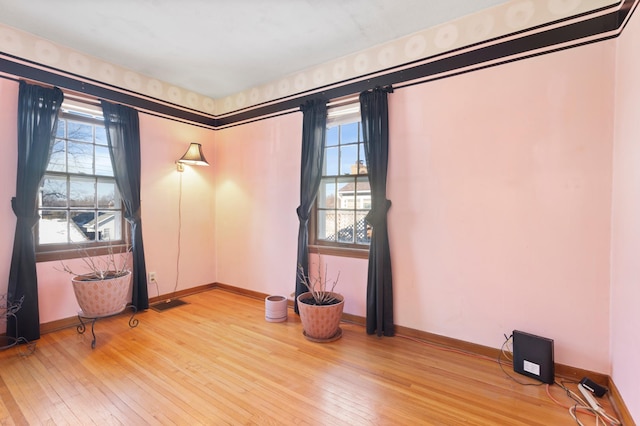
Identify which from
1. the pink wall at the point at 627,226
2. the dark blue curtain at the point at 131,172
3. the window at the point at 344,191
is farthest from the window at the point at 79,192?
the pink wall at the point at 627,226

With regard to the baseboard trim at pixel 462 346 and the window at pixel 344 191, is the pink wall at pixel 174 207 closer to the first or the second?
the baseboard trim at pixel 462 346

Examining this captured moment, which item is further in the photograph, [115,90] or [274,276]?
[274,276]

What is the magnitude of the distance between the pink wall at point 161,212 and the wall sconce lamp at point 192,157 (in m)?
0.11

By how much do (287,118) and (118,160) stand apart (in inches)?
78.4

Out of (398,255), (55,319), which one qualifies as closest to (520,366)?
(398,255)

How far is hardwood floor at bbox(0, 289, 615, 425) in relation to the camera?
184cm

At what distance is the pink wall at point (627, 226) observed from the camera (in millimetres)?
1710

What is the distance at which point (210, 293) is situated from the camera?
434 centimetres

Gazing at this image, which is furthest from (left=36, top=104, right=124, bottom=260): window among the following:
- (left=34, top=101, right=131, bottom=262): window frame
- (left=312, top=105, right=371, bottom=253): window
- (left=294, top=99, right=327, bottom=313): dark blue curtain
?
(left=312, top=105, right=371, bottom=253): window

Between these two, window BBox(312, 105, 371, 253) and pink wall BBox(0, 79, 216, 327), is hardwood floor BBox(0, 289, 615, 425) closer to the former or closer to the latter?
pink wall BBox(0, 79, 216, 327)

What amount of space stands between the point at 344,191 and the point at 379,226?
2.28 ft

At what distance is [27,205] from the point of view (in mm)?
2783

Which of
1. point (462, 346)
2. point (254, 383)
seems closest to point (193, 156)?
point (254, 383)

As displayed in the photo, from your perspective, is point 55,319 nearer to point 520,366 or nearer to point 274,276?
point 274,276
